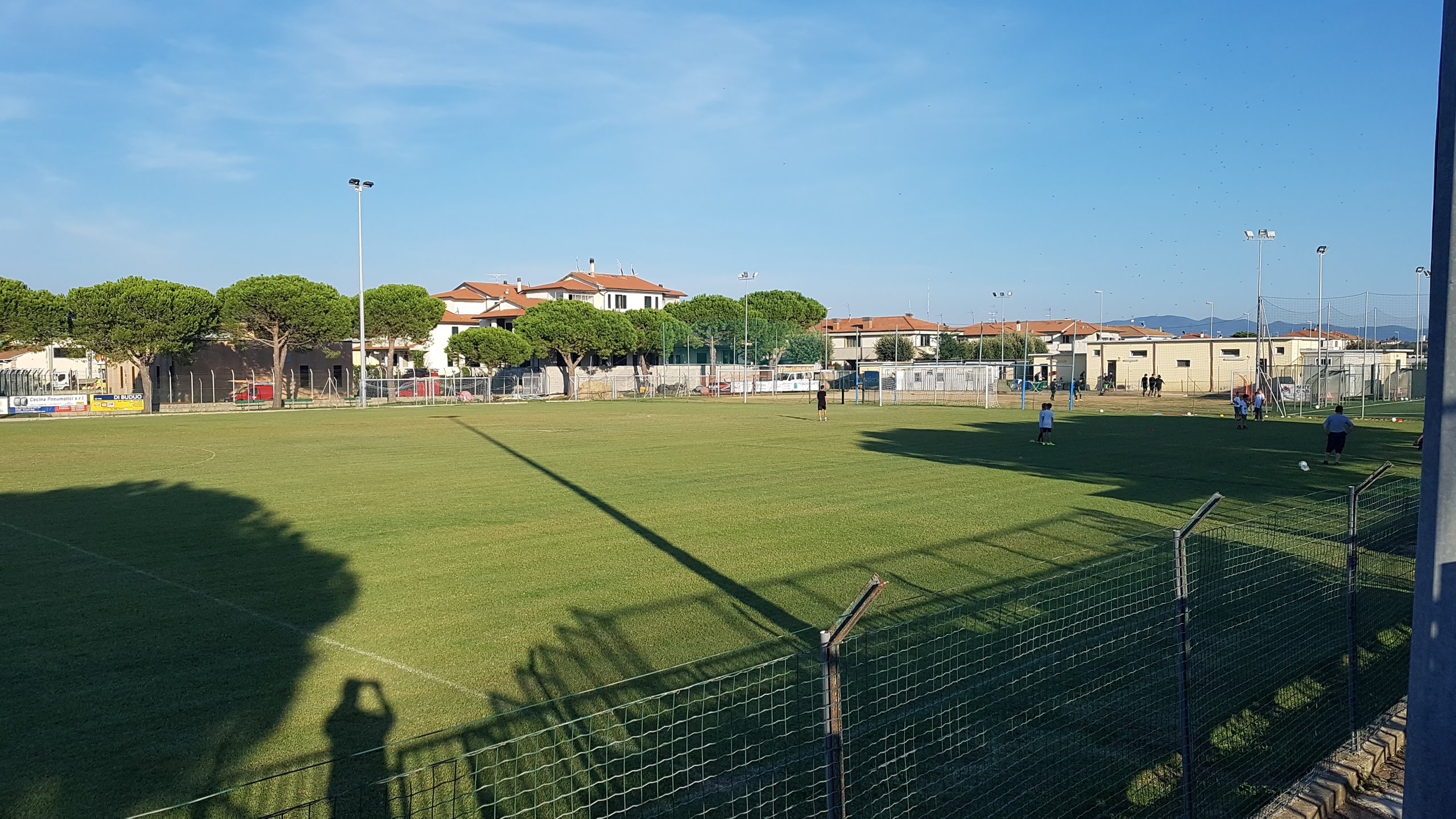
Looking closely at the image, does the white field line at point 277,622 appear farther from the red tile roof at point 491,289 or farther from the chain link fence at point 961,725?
the red tile roof at point 491,289

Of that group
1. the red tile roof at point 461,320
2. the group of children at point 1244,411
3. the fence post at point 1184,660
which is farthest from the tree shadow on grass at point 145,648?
the red tile roof at point 461,320

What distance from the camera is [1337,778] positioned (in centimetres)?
509

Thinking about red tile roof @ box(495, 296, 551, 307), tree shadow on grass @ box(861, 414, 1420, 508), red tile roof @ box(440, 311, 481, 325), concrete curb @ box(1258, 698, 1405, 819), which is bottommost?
tree shadow on grass @ box(861, 414, 1420, 508)

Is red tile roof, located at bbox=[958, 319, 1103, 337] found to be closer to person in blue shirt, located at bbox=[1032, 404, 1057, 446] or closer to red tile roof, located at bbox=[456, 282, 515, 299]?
red tile roof, located at bbox=[456, 282, 515, 299]

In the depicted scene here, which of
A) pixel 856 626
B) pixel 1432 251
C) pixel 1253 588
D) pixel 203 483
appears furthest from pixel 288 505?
pixel 1432 251

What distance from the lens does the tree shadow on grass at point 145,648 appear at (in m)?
5.49

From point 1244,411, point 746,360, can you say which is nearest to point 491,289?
point 746,360

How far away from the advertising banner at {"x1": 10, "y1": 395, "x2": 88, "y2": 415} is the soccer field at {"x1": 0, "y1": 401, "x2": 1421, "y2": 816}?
25.8 m

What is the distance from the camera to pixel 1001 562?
35.5 ft

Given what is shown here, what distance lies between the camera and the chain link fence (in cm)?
507

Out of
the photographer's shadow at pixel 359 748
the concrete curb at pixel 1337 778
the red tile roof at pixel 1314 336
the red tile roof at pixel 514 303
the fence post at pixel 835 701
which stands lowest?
the photographer's shadow at pixel 359 748

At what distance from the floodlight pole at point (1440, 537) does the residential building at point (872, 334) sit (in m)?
111

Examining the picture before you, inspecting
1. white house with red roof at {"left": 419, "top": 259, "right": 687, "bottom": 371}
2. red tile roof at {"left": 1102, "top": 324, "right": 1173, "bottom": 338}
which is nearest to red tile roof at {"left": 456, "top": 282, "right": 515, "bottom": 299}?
white house with red roof at {"left": 419, "top": 259, "right": 687, "bottom": 371}

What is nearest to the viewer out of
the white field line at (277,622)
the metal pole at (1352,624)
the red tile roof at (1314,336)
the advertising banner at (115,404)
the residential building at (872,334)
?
the metal pole at (1352,624)
